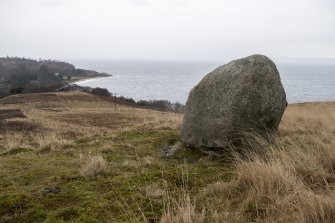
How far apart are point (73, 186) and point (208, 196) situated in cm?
216

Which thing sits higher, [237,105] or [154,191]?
[237,105]

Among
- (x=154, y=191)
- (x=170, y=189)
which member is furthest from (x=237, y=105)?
(x=154, y=191)

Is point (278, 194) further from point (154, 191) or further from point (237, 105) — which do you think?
point (237, 105)

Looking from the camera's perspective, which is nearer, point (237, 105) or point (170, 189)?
point (170, 189)

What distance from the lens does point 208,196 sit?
5.28m

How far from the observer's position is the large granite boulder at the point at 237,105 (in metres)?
8.34

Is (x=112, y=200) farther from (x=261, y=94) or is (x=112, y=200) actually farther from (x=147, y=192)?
(x=261, y=94)

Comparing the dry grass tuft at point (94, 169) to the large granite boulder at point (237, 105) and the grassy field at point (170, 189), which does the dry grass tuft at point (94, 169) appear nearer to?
the grassy field at point (170, 189)

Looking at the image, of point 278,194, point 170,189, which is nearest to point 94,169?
point 170,189

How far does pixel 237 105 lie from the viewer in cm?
838

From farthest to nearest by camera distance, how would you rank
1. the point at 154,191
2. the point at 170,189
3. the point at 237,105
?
the point at 237,105
the point at 170,189
the point at 154,191

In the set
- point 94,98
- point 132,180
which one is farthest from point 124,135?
point 94,98

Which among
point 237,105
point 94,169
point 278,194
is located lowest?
point 94,169

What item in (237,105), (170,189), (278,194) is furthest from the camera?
(237,105)
